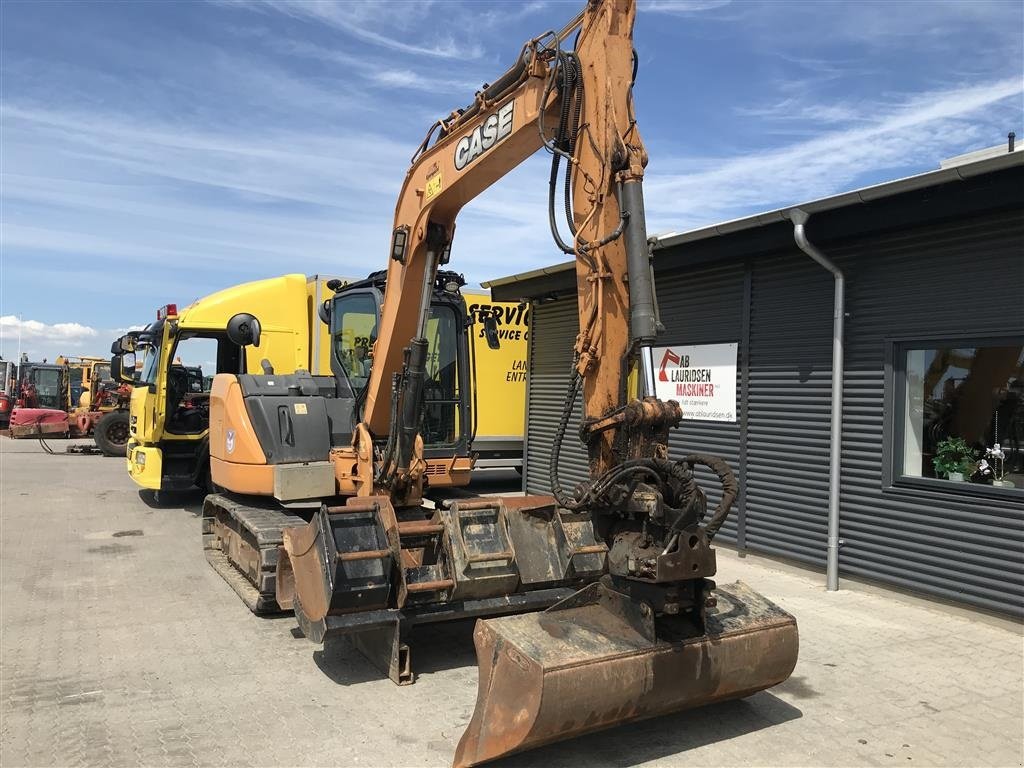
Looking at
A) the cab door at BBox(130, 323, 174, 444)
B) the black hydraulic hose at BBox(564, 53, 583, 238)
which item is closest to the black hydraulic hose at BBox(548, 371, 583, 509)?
the black hydraulic hose at BBox(564, 53, 583, 238)

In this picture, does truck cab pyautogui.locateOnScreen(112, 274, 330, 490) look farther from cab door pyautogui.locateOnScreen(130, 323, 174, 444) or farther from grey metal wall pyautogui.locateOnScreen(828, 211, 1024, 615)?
grey metal wall pyautogui.locateOnScreen(828, 211, 1024, 615)

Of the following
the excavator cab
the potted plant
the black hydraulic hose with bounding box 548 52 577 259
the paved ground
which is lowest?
the paved ground

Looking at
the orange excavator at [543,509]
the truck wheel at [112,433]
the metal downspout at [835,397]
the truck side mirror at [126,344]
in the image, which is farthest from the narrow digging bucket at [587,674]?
the truck wheel at [112,433]

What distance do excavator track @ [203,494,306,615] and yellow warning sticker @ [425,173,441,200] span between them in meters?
2.87

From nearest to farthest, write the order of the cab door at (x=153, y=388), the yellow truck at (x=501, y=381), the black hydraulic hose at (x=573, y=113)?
the black hydraulic hose at (x=573, y=113), the cab door at (x=153, y=388), the yellow truck at (x=501, y=381)

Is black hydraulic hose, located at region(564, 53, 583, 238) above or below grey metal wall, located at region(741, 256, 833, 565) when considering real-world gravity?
above

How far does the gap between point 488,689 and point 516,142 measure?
3.21m

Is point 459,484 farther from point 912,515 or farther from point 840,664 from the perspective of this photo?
point 912,515

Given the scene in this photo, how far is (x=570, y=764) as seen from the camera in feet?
12.1

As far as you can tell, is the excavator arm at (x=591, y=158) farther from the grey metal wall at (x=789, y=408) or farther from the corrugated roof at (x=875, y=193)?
the grey metal wall at (x=789, y=408)

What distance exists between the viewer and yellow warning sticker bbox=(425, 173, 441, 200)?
5.73 m

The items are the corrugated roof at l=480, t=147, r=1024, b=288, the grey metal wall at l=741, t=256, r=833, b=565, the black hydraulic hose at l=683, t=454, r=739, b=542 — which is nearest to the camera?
the black hydraulic hose at l=683, t=454, r=739, b=542

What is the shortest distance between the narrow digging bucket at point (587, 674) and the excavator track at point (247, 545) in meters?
2.68

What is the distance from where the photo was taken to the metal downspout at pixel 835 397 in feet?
22.6
